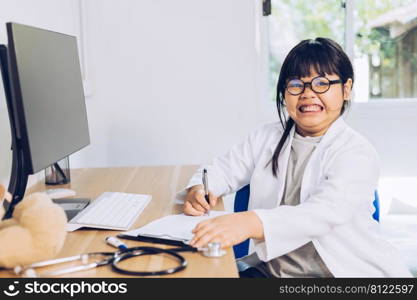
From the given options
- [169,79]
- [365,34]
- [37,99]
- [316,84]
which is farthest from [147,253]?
[365,34]

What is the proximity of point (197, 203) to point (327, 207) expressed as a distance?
1.04ft

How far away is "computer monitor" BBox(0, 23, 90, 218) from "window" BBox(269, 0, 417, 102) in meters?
1.77

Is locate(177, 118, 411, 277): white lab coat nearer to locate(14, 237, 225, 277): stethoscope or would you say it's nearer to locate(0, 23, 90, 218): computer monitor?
locate(14, 237, 225, 277): stethoscope

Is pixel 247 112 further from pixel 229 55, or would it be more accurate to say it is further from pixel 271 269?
pixel 271 269

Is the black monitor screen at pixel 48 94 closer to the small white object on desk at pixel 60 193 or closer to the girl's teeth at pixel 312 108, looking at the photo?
the small white object on desk at pixel 60 193

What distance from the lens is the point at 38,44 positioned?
1.29 metres

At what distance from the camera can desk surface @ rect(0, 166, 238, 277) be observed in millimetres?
968

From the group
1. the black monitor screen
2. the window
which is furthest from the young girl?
the window

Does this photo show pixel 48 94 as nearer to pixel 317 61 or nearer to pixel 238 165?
pixel 238 165

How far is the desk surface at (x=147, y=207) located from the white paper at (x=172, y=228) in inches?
1.7

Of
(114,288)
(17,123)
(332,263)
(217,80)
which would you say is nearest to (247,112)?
(217,80)

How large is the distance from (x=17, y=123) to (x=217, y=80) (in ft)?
5.86
